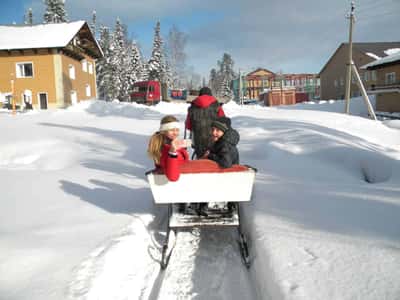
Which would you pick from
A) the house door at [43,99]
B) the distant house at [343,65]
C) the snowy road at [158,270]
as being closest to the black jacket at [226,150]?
the snowy road at [158,270]

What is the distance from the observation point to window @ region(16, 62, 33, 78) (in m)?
30.0

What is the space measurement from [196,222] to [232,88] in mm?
88629

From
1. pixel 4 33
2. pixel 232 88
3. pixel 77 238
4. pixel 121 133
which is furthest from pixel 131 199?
pixel 232 88

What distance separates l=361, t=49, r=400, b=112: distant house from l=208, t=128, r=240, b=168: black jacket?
2775cm

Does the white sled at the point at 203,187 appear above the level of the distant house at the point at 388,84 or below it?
below

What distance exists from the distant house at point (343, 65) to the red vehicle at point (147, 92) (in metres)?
27.6

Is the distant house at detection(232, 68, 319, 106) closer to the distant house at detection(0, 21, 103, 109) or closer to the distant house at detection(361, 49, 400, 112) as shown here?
the distant house at detection(361, 49, 400, 112)

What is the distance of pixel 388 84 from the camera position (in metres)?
29.2

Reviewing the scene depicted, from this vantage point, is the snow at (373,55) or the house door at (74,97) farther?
the snow at (373,55)

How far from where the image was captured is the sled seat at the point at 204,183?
3393mm

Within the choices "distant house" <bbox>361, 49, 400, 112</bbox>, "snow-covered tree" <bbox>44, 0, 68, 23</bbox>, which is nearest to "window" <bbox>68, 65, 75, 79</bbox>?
"snow-covered tree" <bbox>44, 0, 68, 23</bbox>

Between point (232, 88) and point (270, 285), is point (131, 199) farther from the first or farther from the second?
point (232, 88)

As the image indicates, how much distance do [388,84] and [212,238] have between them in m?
31.4

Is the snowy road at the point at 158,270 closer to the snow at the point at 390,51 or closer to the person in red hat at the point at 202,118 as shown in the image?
the person in red hat at the point at 202,118
